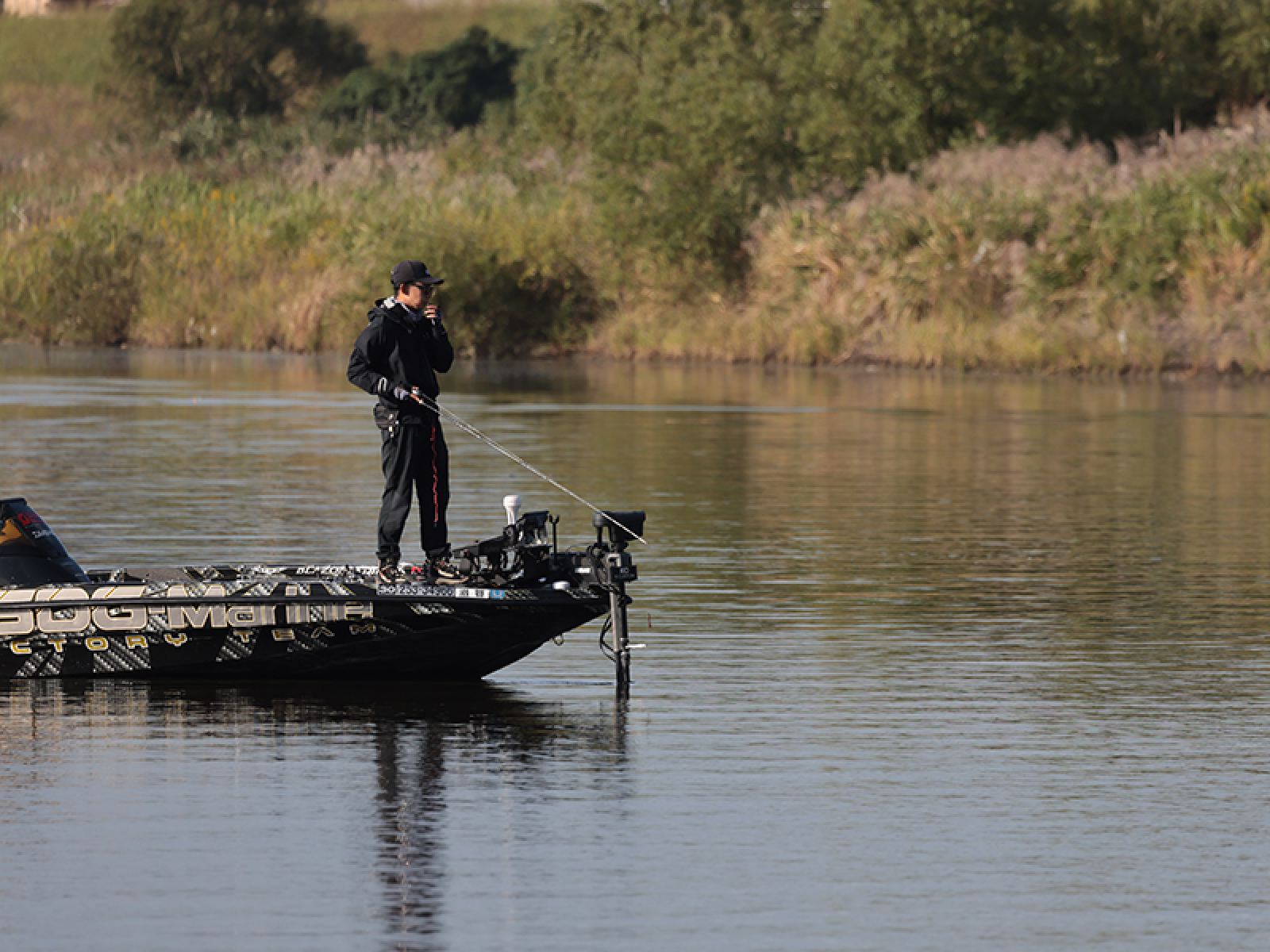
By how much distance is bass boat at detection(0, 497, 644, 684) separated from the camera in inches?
455

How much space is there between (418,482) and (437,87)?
7202 centimetres

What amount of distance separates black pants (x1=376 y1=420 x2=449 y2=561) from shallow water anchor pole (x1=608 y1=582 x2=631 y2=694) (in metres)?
1.21

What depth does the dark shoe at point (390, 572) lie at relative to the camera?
40.1 ft

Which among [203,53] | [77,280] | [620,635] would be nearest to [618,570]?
[620,635]

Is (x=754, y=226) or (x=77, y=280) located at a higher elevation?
(x=754, y=226)

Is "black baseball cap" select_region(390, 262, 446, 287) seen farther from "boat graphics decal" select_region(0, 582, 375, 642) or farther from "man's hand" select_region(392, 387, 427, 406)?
"boat graphics decal" select_region(0, 582, 375, 642)

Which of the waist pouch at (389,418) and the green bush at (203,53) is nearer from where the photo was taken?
the waist pouch at (389,418)

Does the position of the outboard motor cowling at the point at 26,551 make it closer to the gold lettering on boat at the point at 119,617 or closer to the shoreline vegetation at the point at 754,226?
the gold lettering on boat at the point at 119,617

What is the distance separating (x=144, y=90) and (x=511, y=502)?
265 feet

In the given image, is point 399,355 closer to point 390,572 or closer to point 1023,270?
point 390,572

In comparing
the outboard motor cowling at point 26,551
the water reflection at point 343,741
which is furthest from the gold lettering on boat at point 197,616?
the outboard motor cowling at point 26,551

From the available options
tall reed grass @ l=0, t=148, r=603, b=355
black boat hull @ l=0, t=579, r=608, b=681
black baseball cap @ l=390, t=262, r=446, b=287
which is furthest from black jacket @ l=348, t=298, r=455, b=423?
tall reed grass @ l=0, t=148, r=603, b=355

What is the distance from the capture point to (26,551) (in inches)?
479

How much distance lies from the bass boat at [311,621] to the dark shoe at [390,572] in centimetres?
14
